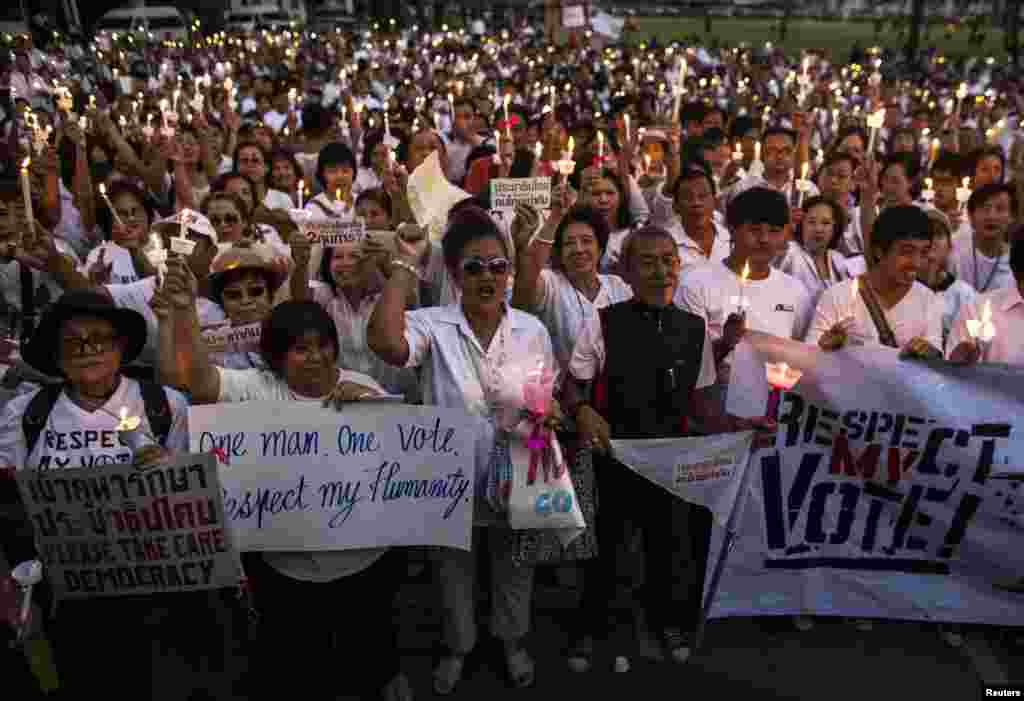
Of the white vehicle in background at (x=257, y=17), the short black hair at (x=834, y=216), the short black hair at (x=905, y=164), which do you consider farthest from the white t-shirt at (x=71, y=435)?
the white vehicle in background at (x=257, y=17)

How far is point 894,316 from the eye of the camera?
3.81m

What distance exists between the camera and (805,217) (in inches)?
202

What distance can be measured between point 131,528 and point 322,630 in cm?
78

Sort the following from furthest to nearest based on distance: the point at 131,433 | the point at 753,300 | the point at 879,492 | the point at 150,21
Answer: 1. the point at 150,21
2. the point at 753,300
3. the point at 879,492
4. the point at 131,433

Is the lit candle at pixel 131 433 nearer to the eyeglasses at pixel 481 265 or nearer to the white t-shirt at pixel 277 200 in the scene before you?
the eyeglasses at pixel 481 265

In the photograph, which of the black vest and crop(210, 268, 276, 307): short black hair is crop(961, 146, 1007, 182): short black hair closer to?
the black vest

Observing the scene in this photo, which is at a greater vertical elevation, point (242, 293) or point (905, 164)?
point (905, 164)

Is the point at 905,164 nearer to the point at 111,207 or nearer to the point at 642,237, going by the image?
the point at 642,237

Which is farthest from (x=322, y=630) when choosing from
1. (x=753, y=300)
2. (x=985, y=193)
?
(x=985, y=193)

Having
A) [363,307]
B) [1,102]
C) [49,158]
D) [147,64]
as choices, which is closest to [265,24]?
[147,64]

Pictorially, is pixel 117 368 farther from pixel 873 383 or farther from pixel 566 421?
pixel 873 383

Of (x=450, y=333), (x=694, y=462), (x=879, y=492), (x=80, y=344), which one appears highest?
(x=80, y=344)

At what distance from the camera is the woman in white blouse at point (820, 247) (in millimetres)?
4789

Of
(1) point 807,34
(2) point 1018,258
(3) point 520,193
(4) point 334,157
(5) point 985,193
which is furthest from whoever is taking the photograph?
(1) point 807,34
